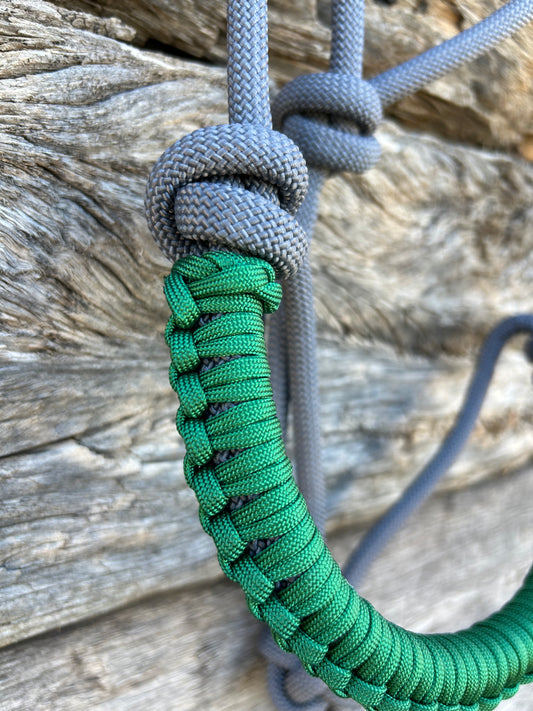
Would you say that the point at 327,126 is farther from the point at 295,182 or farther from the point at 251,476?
the point at 251,476

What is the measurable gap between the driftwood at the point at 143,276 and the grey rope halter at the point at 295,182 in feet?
0.31

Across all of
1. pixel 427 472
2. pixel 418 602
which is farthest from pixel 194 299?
pixel 418 602

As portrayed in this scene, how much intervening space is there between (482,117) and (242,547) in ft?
2.34

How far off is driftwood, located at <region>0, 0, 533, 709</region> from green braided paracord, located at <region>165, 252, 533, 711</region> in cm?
18


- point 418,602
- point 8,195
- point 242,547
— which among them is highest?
point 8,195

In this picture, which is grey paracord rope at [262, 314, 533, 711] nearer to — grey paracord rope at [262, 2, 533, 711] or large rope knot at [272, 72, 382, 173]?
grey paracord rope at [262, 2, 533, 711]

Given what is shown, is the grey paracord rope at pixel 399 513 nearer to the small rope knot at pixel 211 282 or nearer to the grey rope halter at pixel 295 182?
the grey rope halter at pixel 295 182

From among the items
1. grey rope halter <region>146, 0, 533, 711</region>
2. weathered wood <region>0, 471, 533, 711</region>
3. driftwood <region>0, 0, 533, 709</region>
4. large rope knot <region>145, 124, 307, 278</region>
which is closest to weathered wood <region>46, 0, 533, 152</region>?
driftwood <region>0, 0, 533, 709</region>

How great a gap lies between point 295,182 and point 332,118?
166mm

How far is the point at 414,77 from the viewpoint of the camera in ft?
2.05

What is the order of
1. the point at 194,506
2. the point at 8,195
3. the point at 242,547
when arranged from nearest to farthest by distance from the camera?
1. the point at 242,547
2. the point at 8,195
3. the point at 194,506

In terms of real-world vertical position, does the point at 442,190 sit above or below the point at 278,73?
below

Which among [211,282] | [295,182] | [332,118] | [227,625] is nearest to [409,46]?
[332,118]

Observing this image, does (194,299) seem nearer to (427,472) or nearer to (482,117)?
(427,472)
